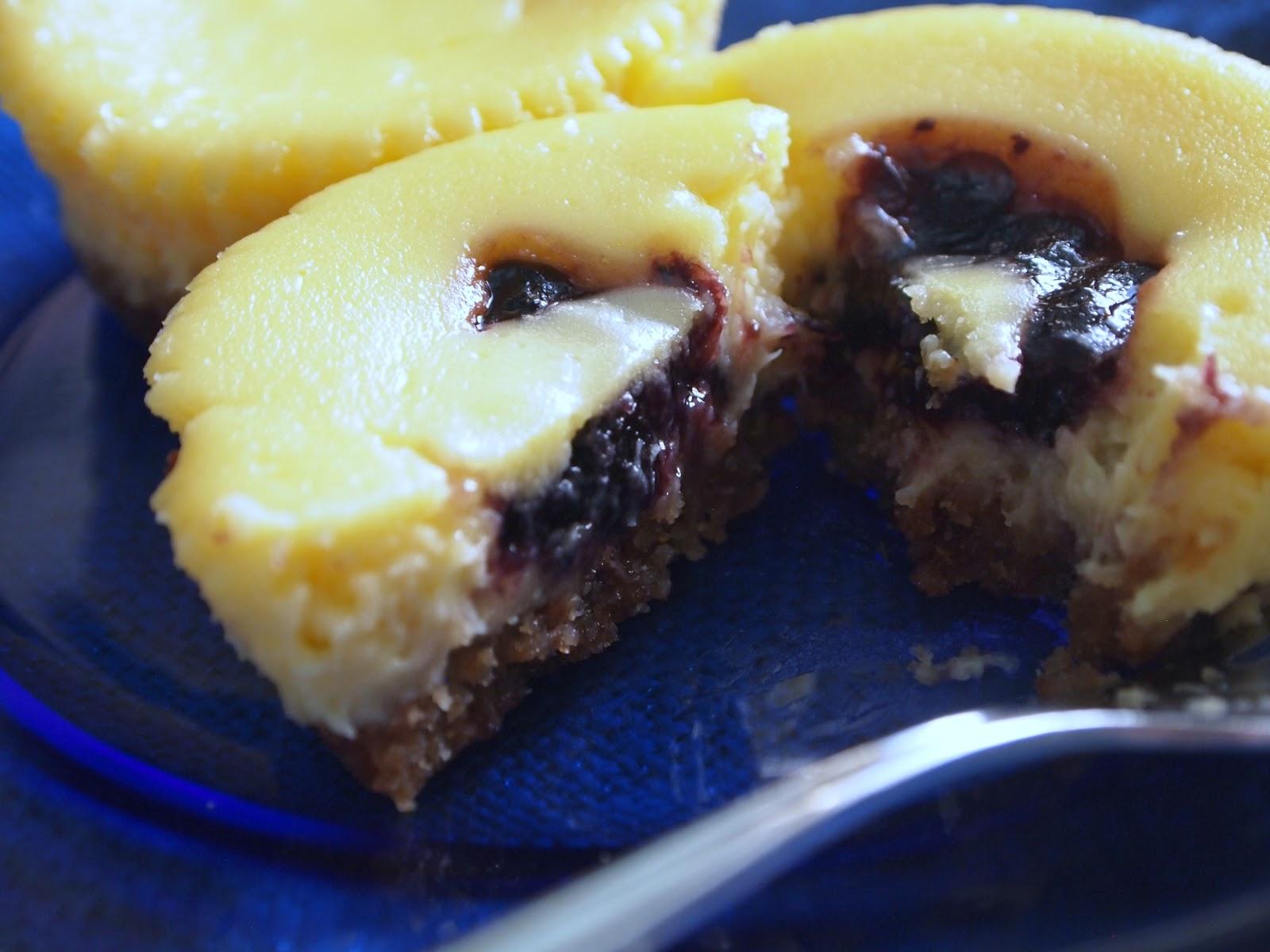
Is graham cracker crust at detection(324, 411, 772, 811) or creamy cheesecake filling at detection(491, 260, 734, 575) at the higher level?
creamy cheesecake filling at detection(491, 260, 734, 575)

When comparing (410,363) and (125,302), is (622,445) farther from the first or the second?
(125,302)

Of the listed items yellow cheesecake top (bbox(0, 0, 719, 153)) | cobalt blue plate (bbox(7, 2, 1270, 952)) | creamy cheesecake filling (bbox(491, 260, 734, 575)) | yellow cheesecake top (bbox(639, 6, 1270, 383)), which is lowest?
cobalt blue plate (bbox(7, 2, 1270, 952))

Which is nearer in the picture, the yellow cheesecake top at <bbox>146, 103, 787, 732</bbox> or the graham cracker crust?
the yellow cheesecake top at <bbox>146, 103, 787, 732</bbox>

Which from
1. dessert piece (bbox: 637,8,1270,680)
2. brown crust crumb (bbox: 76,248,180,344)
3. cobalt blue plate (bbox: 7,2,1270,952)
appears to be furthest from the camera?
brown crust crumb (bbox: 76,248,180,344)

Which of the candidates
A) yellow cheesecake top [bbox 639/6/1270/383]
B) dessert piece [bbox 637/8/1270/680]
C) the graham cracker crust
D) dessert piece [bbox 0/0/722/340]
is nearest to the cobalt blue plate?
the graham cracker crust

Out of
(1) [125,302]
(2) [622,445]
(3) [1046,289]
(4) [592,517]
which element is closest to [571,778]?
(4) [592,517]

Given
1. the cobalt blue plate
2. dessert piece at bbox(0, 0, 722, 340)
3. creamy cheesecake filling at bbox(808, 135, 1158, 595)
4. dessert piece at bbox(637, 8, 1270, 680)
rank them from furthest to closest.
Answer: dessert piece at bbox(0, 0, 722, 340) → creamy cheesecake filling at bbox(808, 135, 1158, 595) → dessert piece at bbox(637, 8, 1270, 680) → the cobalt blue plate

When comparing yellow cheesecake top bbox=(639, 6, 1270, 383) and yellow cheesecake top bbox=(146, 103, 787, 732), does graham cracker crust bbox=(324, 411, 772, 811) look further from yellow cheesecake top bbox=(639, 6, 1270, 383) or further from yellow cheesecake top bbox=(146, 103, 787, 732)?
yellow cheesecake top bbox=(639, 6, 1270, 383)

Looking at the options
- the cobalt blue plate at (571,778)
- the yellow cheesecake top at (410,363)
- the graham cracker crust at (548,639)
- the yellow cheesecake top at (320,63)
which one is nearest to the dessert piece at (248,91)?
the yellow cheesecake top at (320,63)
